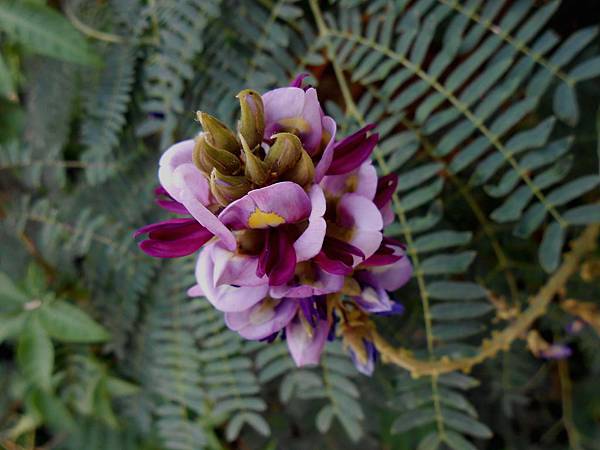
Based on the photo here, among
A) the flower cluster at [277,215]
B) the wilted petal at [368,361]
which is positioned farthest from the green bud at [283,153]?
the wilted petal at [368,361]

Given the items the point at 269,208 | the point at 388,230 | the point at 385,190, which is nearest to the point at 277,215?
the point at 269,208

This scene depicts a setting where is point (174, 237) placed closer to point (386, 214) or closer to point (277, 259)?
point (277, 259)

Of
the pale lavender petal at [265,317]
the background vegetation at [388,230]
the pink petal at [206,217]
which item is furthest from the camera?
the background vegetation at [388,230]

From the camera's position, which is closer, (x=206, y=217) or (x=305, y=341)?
(x=206, y=217)

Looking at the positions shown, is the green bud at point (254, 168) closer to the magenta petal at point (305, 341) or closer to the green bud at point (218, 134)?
the green bud at point (218, 134)

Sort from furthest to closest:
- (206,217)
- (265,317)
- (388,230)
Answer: (388,230)
(265,317)
(206,217)

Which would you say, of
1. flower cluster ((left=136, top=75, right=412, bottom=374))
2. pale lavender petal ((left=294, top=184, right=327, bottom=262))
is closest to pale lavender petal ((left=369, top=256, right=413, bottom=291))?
flower cluster ((left=136, top=75, right=412, bottom=374))
